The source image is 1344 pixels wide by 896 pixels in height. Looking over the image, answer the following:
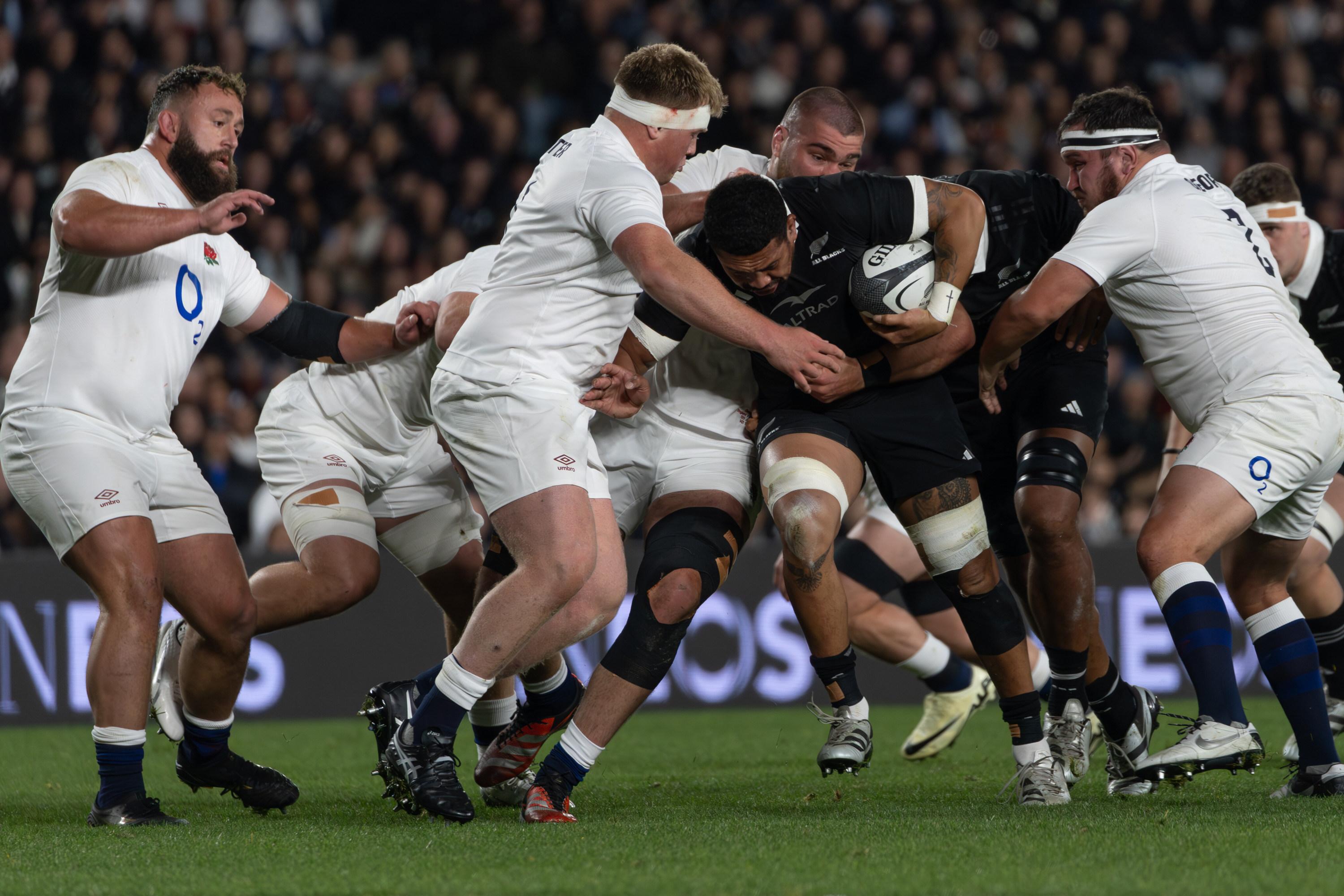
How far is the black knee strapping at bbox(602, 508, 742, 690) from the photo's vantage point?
4.53 meters

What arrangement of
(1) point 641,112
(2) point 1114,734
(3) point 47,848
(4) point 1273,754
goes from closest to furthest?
1. (3) point 47,848
2. (1) point 641,112
3. (2) point 1114,734
4. (4) point 1273,754

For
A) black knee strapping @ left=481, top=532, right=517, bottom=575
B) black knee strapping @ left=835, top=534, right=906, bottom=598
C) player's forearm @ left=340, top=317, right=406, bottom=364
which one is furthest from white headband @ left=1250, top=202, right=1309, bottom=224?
player's forearm @ left=340, top=317, right=406, bottom=364

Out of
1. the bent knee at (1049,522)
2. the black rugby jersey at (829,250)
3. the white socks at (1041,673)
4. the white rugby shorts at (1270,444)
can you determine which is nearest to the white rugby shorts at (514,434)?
the black rugby jersey at (829,250)

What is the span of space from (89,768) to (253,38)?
318 inches

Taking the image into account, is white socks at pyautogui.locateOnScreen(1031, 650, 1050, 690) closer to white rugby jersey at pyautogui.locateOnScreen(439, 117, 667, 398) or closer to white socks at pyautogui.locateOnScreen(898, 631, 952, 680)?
white socks at pyautogui.locateOnScreen(898, 631, 952, 680)

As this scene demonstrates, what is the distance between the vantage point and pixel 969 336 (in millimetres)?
5047

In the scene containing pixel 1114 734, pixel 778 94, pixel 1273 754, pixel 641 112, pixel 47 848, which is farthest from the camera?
pixel 778 94

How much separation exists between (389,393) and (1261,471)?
3.19 m

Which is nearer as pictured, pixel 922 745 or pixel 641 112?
pixel 641 112

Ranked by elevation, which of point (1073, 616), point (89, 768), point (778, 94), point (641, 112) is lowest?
point (89, 768)

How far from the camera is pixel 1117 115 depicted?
5008mm

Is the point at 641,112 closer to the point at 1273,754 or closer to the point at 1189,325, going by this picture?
the point at 1189,325

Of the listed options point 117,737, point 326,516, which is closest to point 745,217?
point 326,516

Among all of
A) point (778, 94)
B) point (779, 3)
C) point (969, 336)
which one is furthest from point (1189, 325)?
point (779, 3)
